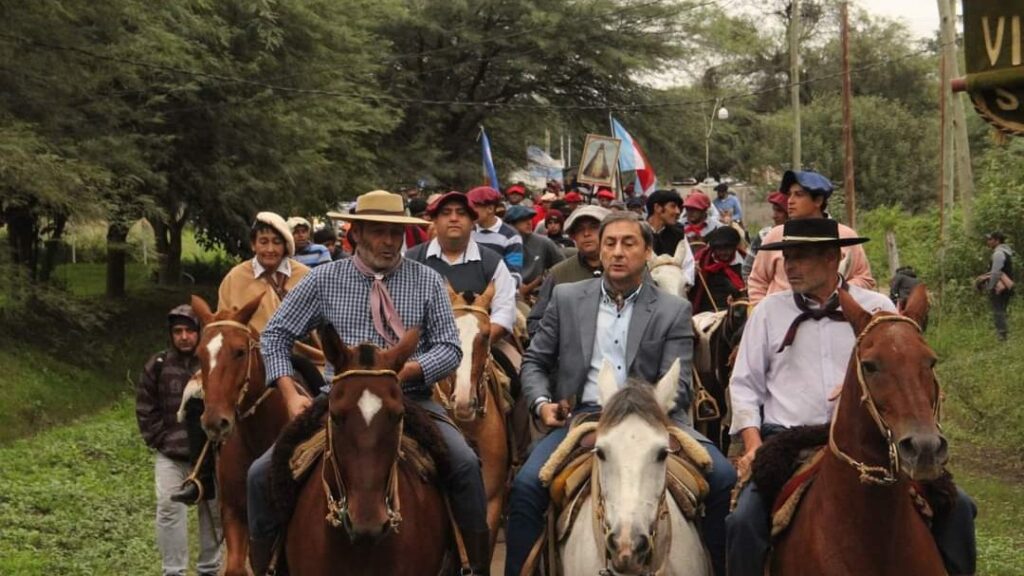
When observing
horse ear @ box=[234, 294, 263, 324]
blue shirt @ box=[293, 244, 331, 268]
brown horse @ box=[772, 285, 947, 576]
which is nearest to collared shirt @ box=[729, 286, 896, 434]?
brown horse @ box=[772, 285, 947, 576]

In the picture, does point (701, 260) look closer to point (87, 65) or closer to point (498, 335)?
point (498, 335)

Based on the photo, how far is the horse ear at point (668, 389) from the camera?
657 cm

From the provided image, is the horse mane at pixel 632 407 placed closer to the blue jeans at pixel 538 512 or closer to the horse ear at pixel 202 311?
the blue jeans at pixel 538 512

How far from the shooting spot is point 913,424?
5.06m

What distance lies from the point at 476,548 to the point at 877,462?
2.36m

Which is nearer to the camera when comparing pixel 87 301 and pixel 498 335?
pixel 498 335

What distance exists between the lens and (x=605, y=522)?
19.1 ft

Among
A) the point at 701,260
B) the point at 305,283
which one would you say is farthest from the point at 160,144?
the point at 305,283

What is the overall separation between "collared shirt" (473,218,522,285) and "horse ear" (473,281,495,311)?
280cm

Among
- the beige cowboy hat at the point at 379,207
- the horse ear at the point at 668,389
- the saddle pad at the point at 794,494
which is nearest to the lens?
the saddle pad at the point at 794,494

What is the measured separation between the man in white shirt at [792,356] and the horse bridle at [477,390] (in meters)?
2.51

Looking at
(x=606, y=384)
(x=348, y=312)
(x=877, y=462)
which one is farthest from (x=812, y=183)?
(x=877, y=462)

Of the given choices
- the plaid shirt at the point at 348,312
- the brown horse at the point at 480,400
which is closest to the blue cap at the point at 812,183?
the brown horse at the point at 480,400

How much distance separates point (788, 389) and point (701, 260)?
6759 mm
